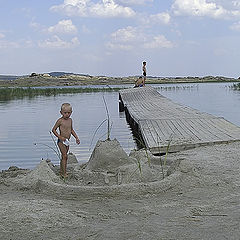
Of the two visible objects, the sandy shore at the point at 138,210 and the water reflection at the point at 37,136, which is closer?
the sandy shore at the point at 138,210

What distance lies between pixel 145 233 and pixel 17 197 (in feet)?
7.02

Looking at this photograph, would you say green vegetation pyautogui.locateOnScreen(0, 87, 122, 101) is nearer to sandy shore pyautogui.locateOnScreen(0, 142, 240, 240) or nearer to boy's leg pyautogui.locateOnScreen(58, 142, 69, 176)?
boy's leg pyautogui.locateOnScreen(58, 142, 69, 176)

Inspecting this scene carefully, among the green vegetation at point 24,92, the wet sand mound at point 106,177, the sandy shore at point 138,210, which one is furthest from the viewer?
the green vegetation at point 24,92

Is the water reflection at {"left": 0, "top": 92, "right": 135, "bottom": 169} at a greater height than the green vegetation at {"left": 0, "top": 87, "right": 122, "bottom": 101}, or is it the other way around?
the green vegetation at {"left": 0, "top": 87, "right": 122, "bottom": 101}

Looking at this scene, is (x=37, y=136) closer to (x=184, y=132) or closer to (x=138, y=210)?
(x=184, y=132)

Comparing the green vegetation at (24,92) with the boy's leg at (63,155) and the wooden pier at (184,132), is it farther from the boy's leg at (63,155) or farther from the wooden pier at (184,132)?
the boy's leg at (63,155)

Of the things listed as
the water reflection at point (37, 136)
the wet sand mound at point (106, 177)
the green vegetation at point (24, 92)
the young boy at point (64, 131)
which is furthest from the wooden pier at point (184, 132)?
the green vegetation at point (24, 92)

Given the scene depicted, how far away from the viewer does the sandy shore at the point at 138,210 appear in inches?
155

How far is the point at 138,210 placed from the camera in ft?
15.4

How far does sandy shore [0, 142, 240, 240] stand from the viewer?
3.94 metres

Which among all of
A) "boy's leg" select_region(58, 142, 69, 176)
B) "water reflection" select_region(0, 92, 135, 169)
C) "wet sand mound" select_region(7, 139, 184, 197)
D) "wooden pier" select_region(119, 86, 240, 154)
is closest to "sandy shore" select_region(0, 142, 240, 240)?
"wet sand mound" select_region(7, 139, 184, 197)

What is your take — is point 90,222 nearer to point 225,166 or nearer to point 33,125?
point 225,166

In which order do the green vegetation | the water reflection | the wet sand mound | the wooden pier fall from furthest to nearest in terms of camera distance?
the green vegetation < the water reflection < the wooden pier < the wet sand mound

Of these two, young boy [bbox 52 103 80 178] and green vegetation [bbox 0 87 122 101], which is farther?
green vegetation [bbox 0 87 122 101]
